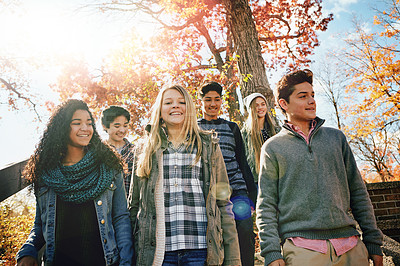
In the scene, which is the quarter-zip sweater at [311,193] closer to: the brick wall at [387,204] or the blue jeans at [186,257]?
the blue jeans at [186,257]

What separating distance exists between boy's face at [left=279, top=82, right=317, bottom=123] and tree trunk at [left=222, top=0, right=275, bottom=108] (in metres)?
2.76

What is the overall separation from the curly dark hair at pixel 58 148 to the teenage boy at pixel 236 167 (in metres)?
1.20

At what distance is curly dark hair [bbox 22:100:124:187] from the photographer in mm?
2152

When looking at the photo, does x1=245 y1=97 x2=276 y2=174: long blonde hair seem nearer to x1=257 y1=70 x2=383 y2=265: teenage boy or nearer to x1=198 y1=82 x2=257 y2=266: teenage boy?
x1=198 y1=82 x2=257 y2=266: teenage boy

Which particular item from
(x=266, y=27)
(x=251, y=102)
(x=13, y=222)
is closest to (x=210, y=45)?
(x=266, y=27)

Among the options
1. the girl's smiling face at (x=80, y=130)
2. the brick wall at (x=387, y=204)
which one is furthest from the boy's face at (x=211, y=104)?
the brick wall at (x=387, y=204)

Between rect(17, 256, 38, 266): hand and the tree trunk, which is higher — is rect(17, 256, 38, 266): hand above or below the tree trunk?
below

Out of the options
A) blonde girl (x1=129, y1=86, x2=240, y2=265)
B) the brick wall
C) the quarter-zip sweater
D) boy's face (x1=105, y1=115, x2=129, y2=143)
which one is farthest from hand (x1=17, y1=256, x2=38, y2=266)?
the brick wall

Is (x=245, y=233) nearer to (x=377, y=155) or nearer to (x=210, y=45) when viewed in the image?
(x=210, y=45)

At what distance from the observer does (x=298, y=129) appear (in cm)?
219

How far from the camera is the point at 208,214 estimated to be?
202 cm

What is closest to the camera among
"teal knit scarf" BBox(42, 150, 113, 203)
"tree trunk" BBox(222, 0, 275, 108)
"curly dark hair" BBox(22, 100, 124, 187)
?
"teal knit scarf" BBox(42, 150, 113, 203)

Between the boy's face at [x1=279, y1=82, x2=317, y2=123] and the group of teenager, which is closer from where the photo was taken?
the group of teenager

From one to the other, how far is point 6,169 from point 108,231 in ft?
3.77
